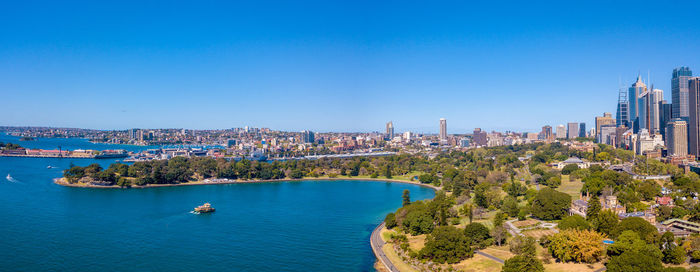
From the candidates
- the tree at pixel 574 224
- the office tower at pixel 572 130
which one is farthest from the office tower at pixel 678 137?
the office tower at pixel 572 130

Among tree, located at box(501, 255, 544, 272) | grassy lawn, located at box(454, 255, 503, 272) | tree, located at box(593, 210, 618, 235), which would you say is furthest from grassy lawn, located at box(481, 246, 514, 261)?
tree, located at box(593, 210, 618, 235)

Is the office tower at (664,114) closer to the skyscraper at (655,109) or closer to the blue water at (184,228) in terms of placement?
the skyscraper at (655,109)

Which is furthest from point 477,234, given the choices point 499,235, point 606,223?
point 606,223

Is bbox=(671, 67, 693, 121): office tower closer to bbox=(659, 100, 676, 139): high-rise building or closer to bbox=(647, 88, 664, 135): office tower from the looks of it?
bbox=(659, 100, 676, 139): high-rise building

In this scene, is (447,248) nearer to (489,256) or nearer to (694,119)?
(489,256)

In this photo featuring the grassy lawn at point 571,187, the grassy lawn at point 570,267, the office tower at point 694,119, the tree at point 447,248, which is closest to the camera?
the grassy lawn at point 570,267
